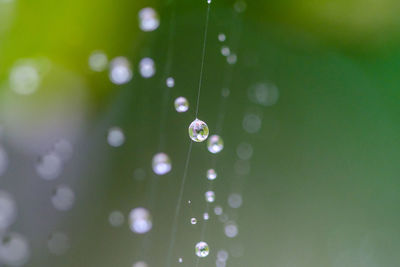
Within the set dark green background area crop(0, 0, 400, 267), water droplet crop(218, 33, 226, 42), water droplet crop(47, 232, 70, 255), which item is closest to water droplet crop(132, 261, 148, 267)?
dark green background area crop(0, 0, 400, 267)

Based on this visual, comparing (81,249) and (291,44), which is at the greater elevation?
(291,44)

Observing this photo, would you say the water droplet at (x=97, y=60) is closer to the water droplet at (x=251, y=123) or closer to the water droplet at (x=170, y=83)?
the water droplet at (x=170, y=83)

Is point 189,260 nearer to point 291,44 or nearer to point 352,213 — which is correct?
point 352,213

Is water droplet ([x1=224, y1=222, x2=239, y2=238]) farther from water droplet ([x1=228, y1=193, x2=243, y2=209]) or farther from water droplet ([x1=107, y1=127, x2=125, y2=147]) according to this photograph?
water droplet ([x1=107, y1=127, x2=125, y2=147])

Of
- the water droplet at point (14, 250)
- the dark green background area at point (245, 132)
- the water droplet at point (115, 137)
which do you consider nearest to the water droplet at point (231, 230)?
the dark green background area at point (245, 132)

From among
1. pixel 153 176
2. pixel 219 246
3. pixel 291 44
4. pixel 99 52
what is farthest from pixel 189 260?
pixel 291 44
